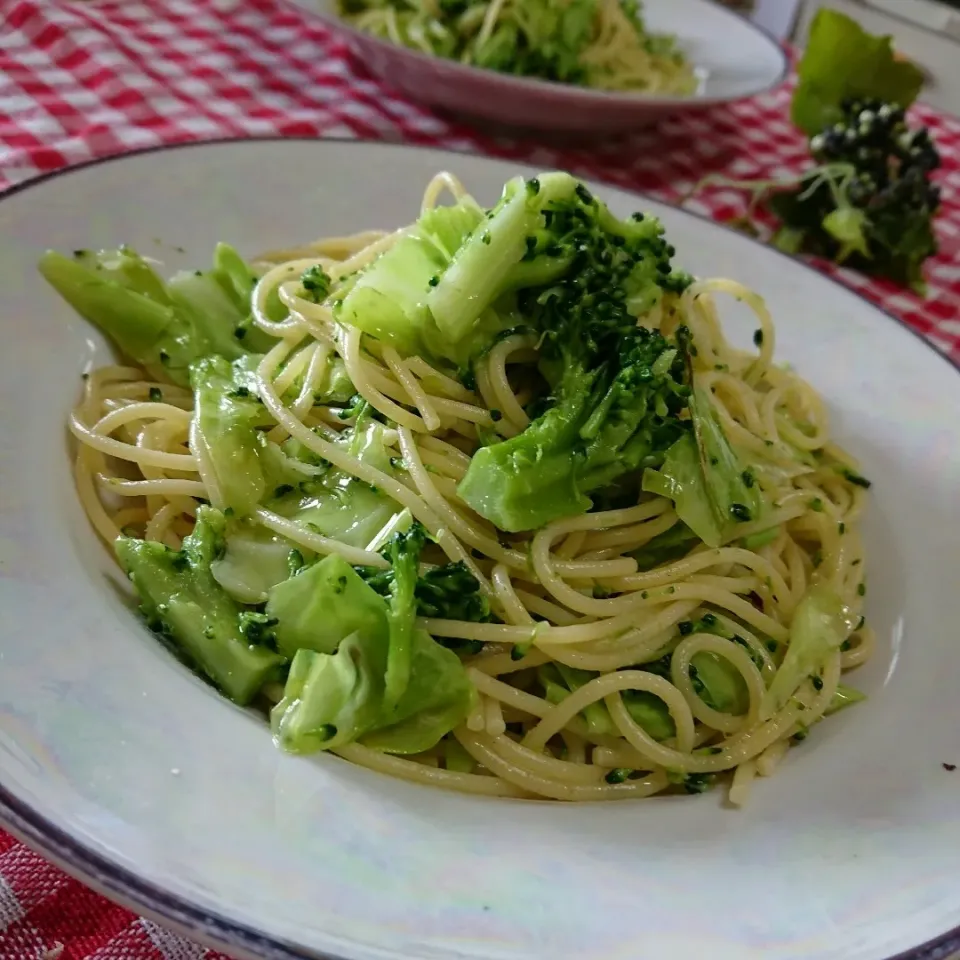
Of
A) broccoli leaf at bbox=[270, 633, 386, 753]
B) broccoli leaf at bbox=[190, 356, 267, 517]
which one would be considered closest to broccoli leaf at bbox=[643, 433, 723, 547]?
broccoli leaf at bbox=[270, 633, 386, 753]

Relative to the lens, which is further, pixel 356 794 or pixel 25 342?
pixel 25 342

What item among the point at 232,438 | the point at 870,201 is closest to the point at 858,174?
the point at 870,201

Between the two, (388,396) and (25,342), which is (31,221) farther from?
(388,396)

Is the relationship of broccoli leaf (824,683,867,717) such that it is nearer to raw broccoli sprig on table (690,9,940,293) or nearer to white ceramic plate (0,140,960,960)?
white ceramic plate (0,140,960,960)

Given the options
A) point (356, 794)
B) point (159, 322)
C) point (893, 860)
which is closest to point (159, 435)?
point (159, 322)

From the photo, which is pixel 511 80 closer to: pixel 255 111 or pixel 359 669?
pixel 255 111

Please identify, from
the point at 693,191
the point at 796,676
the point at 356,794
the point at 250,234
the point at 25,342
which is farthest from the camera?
the point at 693,191

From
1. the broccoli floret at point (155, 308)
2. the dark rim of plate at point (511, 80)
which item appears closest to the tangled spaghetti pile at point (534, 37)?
the dark rim of plate at point (511, 80)
